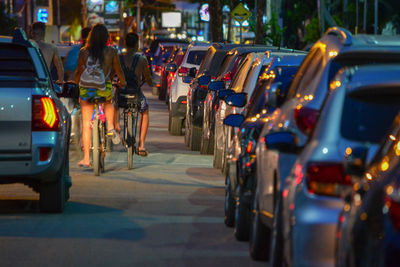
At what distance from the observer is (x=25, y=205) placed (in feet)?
42.5

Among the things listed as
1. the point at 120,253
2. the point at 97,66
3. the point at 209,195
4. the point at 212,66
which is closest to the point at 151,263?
the point at 120,253

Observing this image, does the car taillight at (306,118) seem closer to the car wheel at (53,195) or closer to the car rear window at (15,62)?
the car wheel at (53,195)

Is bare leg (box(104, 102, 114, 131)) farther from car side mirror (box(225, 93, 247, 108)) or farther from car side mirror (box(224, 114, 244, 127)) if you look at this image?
car side mirror (box(224, 114, 244, 127))

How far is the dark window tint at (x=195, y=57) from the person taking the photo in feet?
93.4

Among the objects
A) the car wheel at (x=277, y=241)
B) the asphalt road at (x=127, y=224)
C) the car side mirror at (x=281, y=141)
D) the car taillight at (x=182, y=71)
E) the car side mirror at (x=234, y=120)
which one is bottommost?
the asphalt road at (x=127, y=224)

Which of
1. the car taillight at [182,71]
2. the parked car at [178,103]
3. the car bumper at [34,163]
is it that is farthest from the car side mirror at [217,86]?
the car taillight at [182,71]

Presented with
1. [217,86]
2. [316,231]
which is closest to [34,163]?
[316,231]

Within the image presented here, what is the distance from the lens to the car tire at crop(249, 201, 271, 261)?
9.65m

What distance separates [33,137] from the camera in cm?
1173

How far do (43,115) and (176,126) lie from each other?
41.9ft

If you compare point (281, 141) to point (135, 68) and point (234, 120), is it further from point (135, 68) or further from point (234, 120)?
point (135, 68)

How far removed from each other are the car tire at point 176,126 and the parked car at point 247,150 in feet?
39.2

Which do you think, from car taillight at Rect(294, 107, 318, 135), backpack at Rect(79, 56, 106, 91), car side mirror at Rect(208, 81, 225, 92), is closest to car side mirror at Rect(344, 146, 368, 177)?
car taillight at Rect(294, 107, 318, 135)

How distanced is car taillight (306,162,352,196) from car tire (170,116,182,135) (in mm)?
17315
